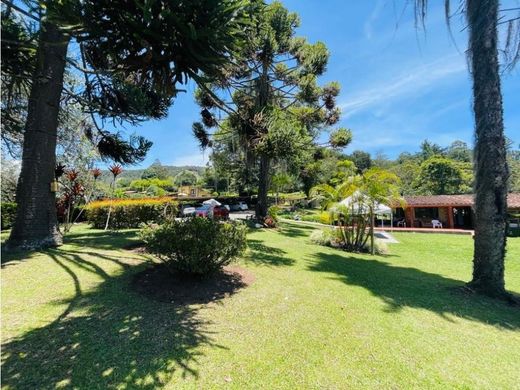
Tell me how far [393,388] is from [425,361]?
788 mm

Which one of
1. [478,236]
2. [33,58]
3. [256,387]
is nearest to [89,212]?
[33,58]

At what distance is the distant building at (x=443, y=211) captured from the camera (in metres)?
25.9

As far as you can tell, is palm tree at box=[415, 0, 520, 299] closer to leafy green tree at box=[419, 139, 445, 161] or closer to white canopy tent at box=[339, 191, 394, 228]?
white canopy tent at box=[339, 191, 394, 228]

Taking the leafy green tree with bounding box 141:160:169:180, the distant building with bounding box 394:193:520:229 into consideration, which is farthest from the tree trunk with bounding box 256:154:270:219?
the leafy green tree with bounding box 141:160:169:180

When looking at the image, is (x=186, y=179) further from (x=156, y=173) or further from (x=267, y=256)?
(x=267, y=256)

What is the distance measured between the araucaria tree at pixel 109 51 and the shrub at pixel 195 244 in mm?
2444

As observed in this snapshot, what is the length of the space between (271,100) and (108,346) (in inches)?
541

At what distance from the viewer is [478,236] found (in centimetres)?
662

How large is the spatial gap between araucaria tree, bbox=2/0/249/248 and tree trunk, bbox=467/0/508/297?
5.25 meters

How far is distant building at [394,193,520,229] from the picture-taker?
1018 inches

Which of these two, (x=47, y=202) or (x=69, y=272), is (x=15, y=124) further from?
(x=69, y=272)

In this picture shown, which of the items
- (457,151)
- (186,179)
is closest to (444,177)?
(457,151)

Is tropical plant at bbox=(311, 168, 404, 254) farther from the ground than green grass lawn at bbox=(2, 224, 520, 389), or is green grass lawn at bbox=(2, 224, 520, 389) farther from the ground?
tropical plant at bbox=(311, 168, 404, 254)

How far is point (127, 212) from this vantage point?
13.3m
